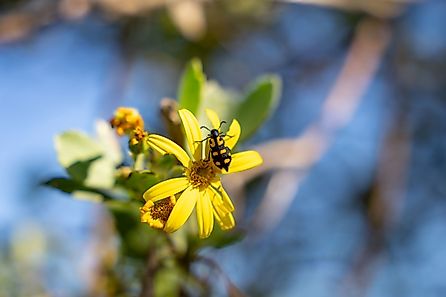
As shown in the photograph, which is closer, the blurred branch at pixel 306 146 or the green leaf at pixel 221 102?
the green leaf at pixel 221 102

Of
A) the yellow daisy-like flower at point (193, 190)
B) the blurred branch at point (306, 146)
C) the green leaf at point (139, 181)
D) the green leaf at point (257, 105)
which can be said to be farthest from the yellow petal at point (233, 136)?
the blurred branch at point (306, 146)

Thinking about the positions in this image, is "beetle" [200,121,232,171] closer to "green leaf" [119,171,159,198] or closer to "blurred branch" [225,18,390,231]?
"green leaf" [119,171,159,198]

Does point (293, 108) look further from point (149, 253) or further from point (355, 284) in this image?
point (149, 253)

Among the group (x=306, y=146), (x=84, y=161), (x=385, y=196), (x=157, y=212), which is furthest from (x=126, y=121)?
(x=385, y=196)

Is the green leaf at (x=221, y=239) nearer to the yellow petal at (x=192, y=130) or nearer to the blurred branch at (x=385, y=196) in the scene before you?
the yellow petal at (x=192, y=130)

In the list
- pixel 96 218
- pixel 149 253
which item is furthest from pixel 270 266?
pixel 149 253

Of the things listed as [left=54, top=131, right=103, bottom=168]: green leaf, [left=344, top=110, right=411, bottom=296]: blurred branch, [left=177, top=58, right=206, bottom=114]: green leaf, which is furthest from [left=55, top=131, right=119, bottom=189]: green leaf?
[left=344, top=110, right=411, bottom=296]: blurred branch

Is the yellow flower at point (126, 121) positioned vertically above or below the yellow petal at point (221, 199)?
above
